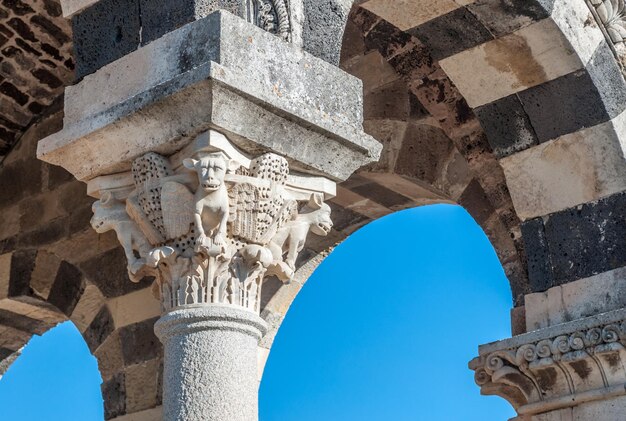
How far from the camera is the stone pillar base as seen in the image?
4.12 metres

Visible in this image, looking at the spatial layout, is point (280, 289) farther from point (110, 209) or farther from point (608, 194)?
point (110, 209)

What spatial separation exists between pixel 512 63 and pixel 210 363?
2.44 m

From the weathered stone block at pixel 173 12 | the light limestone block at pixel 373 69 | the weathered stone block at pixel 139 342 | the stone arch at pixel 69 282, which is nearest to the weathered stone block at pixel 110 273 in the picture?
the stone arch at pixel 69 282

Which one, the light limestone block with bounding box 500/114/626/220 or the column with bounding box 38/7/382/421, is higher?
the light limestone block with bounding box 500/114/626/220

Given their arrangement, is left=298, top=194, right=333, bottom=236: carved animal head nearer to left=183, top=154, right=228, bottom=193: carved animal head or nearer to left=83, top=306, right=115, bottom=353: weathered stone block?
left=183, top=154, right=228, bottom=193: carved animal head

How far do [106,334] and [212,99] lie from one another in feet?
11.6

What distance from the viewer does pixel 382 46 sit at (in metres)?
6.90

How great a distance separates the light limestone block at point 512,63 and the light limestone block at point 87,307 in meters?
2.59

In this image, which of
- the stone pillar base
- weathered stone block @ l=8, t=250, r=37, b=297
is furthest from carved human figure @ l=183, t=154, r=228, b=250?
weathered stone block @ l=8, t=250, r=37, b=297

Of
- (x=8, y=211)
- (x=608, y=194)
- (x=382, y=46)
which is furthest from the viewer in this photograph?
(x=8, y=211)

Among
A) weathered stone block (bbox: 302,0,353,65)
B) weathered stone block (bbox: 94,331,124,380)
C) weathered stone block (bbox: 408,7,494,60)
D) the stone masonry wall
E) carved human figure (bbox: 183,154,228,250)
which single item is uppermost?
the stone masonry wall

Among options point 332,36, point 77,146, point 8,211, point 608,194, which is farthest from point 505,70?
point 8,211

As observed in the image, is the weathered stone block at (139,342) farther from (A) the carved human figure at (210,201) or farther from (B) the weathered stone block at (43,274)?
(A) the carved human figure at (210,201)

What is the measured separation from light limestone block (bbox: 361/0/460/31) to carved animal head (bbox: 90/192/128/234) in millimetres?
1866
